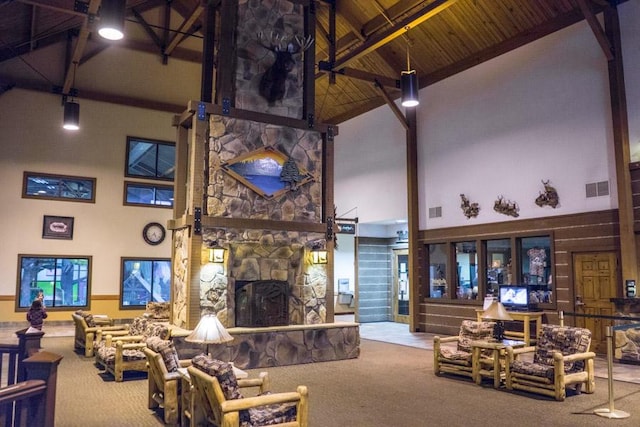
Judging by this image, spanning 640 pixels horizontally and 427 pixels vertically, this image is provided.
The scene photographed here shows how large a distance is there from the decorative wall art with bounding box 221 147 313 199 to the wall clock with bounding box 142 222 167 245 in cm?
712

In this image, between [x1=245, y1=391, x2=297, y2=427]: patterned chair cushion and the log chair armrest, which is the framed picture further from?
the log chair armrest

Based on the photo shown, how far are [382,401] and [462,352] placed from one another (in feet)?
6.28

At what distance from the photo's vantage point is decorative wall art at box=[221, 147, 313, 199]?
930cm

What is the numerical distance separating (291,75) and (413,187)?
4894mm

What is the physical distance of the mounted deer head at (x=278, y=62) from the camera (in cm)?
964

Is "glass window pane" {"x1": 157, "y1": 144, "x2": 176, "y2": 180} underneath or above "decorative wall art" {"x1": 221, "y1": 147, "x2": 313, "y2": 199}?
above

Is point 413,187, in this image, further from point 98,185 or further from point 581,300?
point 98,185

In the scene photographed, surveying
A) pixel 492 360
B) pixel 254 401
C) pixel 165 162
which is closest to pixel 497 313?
pixel 492 360

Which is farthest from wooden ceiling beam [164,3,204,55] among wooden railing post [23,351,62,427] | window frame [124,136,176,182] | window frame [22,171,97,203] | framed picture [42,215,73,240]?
wooden railing post [23,351,62,427]

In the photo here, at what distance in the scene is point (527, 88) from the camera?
1097cm

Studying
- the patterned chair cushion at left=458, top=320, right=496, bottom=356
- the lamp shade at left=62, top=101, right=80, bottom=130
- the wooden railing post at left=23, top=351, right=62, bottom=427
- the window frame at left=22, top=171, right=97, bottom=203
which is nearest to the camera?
the wooden railing post at left=23, top=351, right=62, bottom=427

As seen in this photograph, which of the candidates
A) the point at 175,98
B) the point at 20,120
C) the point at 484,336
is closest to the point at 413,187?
the point at 484,336

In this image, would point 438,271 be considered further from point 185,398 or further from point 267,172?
point 185,398

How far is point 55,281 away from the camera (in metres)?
14.0
